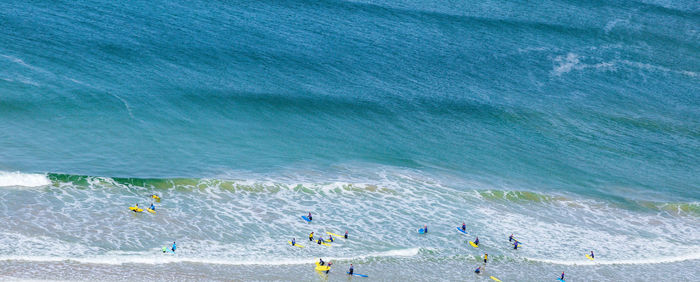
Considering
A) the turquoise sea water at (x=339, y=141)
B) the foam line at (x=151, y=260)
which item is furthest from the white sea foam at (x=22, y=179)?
the foam line at (x=151, y=260)

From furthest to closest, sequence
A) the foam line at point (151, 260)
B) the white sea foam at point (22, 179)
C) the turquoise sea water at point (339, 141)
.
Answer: the white sea foam at point (22, 179), the turquoise sea water at point (339, 141), the foam line at point (151, 260)

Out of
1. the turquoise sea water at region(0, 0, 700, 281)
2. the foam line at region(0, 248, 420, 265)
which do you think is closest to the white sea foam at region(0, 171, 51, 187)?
the turquoise sea water at region(0, 0, 700, 281)

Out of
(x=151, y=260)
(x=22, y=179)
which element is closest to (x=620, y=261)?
(x=151, y=260)

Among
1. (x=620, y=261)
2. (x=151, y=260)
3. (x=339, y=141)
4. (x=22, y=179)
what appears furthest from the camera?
(x=339, y=141)

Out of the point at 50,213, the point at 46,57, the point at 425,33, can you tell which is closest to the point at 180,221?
the point at 50,213

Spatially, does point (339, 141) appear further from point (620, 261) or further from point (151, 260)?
point (620, 261)

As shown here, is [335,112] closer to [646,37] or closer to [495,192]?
[495,192]

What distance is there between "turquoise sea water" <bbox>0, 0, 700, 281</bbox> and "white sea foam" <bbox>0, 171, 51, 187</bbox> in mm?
324

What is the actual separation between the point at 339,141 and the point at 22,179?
38.7 meters

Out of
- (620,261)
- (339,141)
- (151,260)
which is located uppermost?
(339,141)

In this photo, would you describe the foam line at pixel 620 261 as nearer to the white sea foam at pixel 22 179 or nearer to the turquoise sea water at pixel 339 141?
the turquoise sea water at pixel 339 141

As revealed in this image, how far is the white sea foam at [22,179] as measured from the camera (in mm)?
69750

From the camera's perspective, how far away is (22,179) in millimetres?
70500

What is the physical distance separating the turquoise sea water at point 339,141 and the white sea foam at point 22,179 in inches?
12.8
